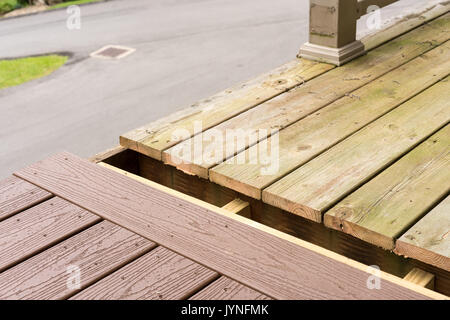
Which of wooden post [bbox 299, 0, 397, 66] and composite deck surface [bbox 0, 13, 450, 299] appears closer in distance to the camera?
composite deck surface [bbox 0, 13, 450, 299]

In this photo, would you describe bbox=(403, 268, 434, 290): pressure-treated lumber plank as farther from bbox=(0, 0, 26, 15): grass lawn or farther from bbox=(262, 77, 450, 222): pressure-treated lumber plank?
bbox=(0, 0, 26, 15): grass lawn

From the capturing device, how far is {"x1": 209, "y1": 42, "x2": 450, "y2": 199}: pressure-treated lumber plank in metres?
2.57

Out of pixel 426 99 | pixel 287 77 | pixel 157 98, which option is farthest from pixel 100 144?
pixel 426 99

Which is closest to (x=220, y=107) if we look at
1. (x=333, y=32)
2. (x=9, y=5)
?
(x=333, y=32)

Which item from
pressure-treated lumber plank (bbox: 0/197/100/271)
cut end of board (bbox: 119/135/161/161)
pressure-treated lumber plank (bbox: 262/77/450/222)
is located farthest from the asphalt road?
pressure-treated lumber plank (bbox: 0/197/100/271)

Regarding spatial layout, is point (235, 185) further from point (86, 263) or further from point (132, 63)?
point (132, 63)

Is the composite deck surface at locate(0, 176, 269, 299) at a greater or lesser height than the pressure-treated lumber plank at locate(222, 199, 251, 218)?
greater

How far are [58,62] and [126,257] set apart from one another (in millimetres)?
6639

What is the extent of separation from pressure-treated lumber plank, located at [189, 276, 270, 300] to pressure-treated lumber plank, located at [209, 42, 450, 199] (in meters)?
0.67

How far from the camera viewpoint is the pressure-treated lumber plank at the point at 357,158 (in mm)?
2377

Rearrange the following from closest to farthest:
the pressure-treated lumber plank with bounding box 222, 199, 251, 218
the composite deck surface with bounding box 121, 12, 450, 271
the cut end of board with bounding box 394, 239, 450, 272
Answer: the cut end of board with bounding box 394, 239, 450, 272 < the composite deck surface with bounding box 121, 12, 450, 271 < the pressure-treated lumber plank with bounding box 222, 199, 251, 218

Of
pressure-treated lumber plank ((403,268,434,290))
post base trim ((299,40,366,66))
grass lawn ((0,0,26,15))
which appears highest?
post base trim ((299,40,366,66))

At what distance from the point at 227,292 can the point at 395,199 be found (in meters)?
0.86
